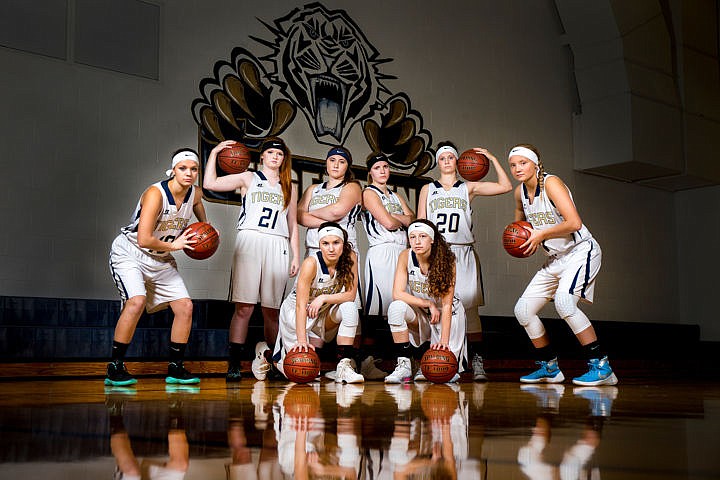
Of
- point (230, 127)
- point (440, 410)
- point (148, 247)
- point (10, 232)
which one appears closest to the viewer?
point (440, 410)

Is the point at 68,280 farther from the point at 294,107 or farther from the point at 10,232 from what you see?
the point at 294,107

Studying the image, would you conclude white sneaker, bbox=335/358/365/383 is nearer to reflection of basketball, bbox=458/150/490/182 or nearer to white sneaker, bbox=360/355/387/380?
white sneaker, bbox=360/355/387/380

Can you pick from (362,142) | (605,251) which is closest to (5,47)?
(362,142)

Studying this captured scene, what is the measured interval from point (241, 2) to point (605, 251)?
18.5 ft

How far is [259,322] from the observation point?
6.37 m

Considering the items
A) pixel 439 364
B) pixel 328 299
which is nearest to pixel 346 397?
pixel 439 364

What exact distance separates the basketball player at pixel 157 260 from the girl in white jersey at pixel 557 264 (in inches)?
75.0

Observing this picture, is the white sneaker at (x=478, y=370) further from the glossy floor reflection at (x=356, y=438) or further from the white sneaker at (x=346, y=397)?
the glossy floor reflection at (x=356, y=438)

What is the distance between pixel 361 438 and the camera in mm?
1621

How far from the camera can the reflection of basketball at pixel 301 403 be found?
230 cm

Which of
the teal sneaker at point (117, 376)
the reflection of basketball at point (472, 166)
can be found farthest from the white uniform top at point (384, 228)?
the teal sneaker at point (117, 376)

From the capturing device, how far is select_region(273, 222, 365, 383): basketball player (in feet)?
14.2

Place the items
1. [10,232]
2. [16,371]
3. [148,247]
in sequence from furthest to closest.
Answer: [10,232], [16,371], [148,247]

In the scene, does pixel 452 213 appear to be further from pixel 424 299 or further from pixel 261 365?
pixel 261 365
